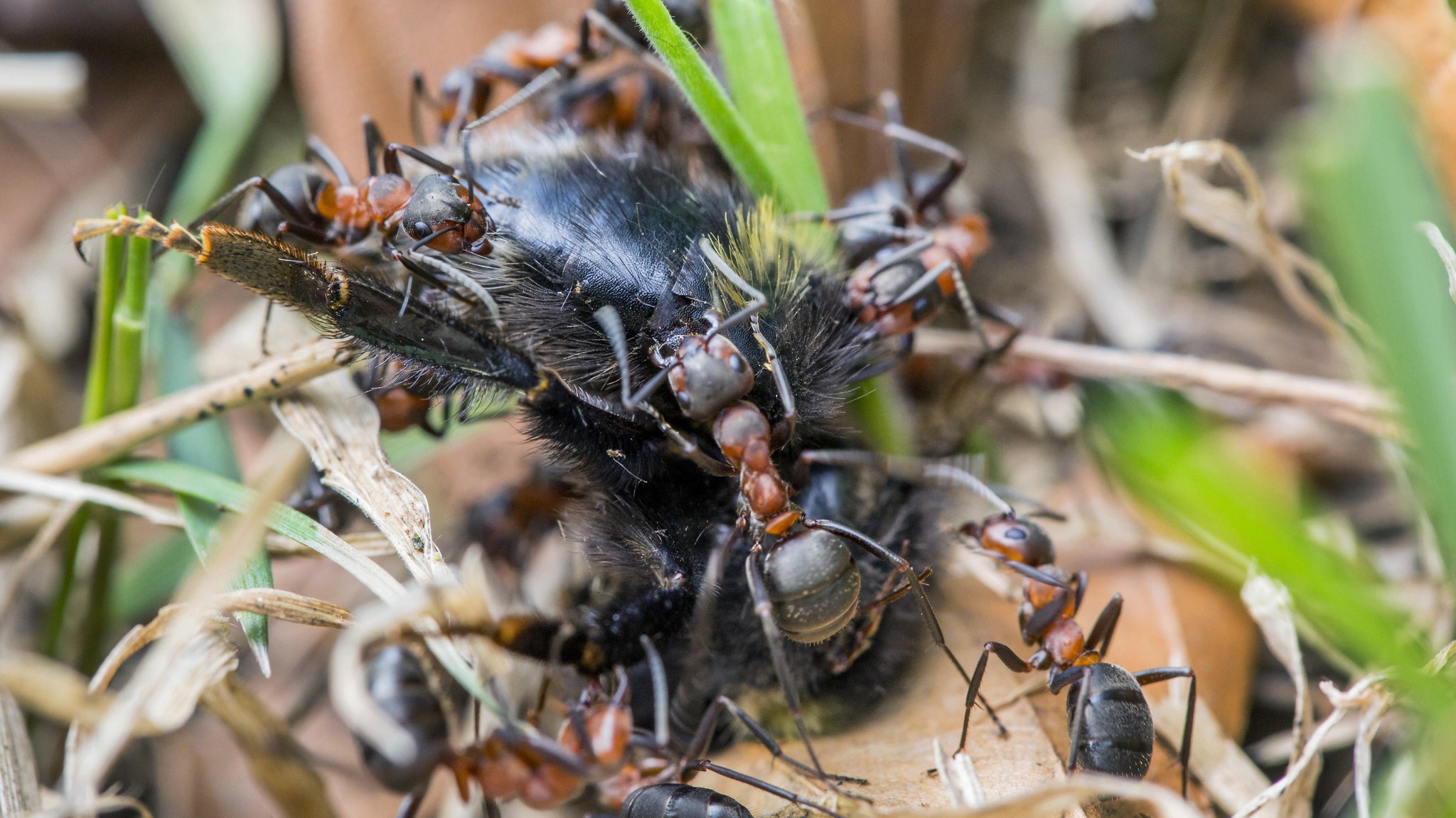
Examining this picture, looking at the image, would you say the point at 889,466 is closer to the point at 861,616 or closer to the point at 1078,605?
Answer: the point at 861,616

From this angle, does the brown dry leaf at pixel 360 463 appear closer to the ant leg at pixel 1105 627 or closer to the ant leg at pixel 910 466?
the ant leg at pixel 910 466

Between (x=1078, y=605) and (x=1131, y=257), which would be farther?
(x=1131, y=257)

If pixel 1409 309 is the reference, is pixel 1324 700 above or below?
below

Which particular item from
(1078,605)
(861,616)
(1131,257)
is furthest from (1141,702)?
(1131,257)

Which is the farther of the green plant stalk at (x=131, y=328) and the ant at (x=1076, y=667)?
the green plant stalk at (x=131, y=328)

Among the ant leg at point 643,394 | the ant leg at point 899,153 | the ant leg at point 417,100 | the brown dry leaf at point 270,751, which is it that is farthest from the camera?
the ant leg at point 899,153

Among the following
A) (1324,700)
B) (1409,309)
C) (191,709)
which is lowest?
(1324,700)

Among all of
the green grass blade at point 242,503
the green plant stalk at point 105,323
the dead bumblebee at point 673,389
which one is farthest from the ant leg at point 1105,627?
the green plant stalk at point 105,323
